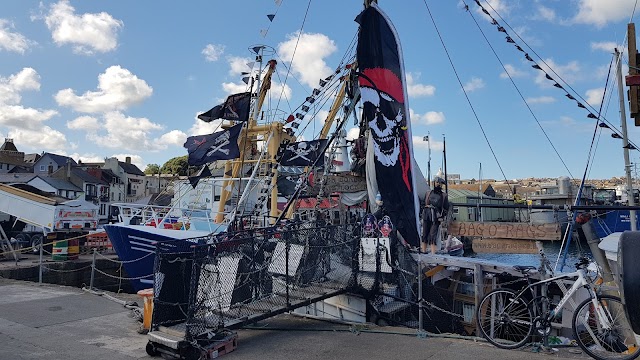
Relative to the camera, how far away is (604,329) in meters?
5.65

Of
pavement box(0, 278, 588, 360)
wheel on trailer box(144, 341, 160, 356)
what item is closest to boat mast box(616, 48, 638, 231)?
pavement box(0, 278, 588, 360)

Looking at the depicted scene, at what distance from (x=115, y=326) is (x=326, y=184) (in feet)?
23.5

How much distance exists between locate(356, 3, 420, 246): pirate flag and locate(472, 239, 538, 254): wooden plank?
2.09 metres

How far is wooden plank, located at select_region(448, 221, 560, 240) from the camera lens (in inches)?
327

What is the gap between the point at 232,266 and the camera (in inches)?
273

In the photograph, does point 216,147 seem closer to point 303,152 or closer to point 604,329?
point 303,152

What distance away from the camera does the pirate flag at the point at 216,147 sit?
510 inches

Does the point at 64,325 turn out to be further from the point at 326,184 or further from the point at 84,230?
the point at 84,230

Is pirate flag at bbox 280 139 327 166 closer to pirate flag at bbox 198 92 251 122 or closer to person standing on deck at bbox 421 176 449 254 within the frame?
pirate flag at bbox 198 92 251 122

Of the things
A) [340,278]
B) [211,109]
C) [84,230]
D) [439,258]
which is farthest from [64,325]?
[84,230]

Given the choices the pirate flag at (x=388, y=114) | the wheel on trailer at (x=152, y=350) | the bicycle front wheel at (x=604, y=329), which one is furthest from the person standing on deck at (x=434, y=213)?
the wheel on trailer at (x=152, y=350)

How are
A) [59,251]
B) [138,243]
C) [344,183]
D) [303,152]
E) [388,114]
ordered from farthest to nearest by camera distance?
[59,251] < [303,152] < [138,243] < [344,183] < [388,114]

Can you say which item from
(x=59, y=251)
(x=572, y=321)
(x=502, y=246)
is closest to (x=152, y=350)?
(x=572, y=321)

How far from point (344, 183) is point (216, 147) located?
4.00m
